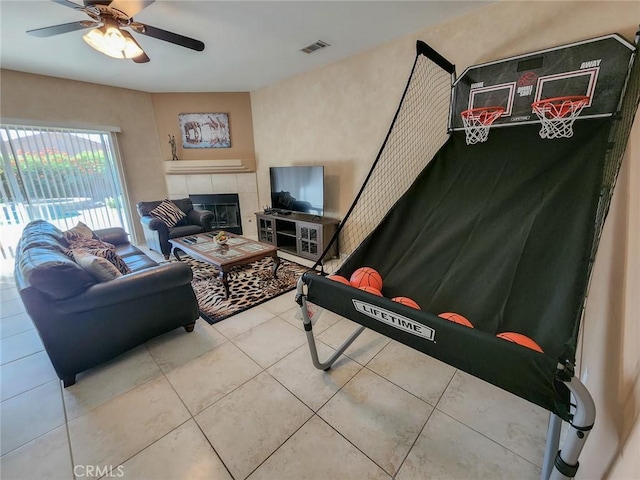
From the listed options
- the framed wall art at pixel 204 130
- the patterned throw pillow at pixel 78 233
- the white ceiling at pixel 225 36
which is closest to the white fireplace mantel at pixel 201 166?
the framed wall art at pixel 204 130

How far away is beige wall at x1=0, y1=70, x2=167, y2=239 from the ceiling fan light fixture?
2.78 metres

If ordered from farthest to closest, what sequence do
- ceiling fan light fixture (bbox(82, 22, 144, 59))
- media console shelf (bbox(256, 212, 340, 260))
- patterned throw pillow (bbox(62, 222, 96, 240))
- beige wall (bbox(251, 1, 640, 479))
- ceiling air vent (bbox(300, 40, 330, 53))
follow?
media console shelf (bbox(256, 212, 340, 260)) → ceiling air vent (bbox(300, 40, 330, 53)) → patterned throw pillow (bbox(62, 222, 96, 240)) → ceiling fan light fixture (bbox(82, 22, 144, 59)) → beige wall (bbox(251, 1, 640, 479))

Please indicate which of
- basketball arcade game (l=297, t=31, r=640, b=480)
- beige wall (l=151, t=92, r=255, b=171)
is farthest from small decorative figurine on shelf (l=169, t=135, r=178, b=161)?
basketball arcade game (l=297, t=31, r=640, b=480)

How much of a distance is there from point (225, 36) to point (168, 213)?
2.77 meters

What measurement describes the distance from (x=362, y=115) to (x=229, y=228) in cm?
337

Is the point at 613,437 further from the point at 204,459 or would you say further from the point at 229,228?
the point at 229,228

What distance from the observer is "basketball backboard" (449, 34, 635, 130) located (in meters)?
1.84

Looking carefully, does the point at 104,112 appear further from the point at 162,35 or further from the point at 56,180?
the point at 162,35

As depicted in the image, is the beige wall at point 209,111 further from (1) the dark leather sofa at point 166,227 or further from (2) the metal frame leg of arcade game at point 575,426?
(2) the metal frame leg of arcade game at point 575,426

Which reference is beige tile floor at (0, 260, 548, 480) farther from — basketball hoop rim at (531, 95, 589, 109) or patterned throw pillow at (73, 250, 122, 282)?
basketball hoop rim at (531, 95, 589, 109)

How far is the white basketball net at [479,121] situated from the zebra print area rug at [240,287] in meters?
2.38

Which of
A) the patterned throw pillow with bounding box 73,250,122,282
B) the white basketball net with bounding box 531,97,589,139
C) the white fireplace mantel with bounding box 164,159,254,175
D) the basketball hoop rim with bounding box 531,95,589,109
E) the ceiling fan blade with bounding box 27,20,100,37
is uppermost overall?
the ceiling fan blade with bounding box 27,20,100,37

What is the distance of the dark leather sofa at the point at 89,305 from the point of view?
63.1 inches

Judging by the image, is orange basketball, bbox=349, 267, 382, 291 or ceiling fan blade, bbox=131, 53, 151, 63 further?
ceiling fan blade, bbox=131, 53, 151, 63
